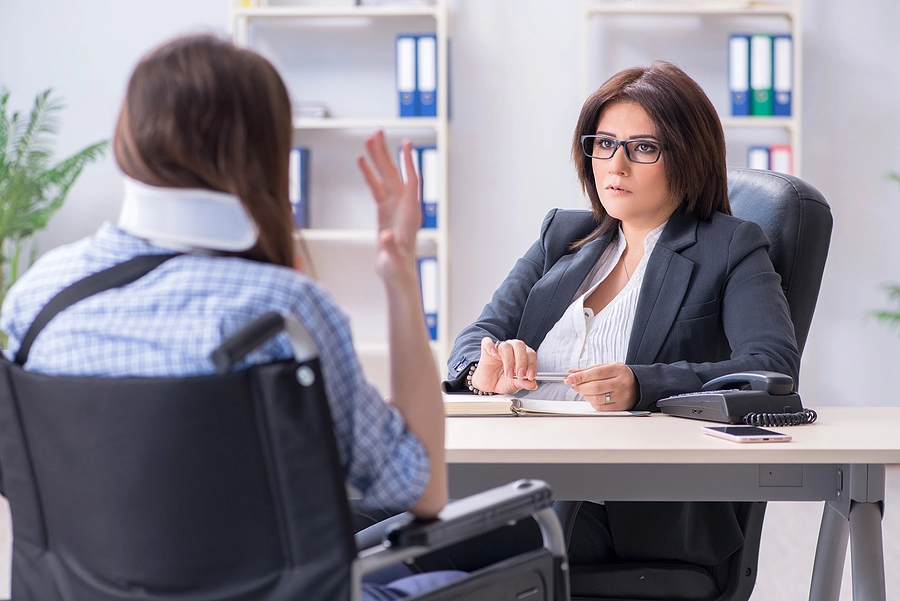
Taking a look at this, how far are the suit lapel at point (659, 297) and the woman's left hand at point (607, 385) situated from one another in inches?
8.0

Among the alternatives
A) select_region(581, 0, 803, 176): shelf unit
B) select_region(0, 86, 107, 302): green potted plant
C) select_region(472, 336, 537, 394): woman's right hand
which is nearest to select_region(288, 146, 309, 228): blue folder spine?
select_region(0, 86, 107, 302): green potted plant

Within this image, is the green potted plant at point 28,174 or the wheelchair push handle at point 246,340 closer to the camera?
the wheelchair push handle at point 246,340

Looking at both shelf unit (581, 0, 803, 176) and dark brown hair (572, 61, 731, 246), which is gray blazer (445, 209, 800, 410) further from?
shelf unit (581, 0, 803, 176)

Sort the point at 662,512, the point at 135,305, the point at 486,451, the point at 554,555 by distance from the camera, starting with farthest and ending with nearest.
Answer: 1. the point at 662,512
2. the point at 486,451
3. the point at 554,555
4. the point at 135,305

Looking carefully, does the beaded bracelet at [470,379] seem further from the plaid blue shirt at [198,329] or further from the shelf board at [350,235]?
the shelf board at [350,235]

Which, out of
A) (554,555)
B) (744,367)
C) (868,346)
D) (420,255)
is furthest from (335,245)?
(554,555)

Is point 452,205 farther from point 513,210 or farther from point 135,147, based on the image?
point 135,147

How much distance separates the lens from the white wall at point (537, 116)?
394 cm

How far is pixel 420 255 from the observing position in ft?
13.1

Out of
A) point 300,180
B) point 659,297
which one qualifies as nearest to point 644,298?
point 659,297

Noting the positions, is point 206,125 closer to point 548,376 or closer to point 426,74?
point 548,376

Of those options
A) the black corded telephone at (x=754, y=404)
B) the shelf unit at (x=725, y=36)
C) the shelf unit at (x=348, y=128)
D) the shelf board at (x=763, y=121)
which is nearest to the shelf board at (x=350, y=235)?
the shelf unit at (x=348, y=128)

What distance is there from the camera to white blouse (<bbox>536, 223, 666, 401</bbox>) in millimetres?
1761

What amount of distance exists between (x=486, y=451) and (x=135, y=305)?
0.52 m
